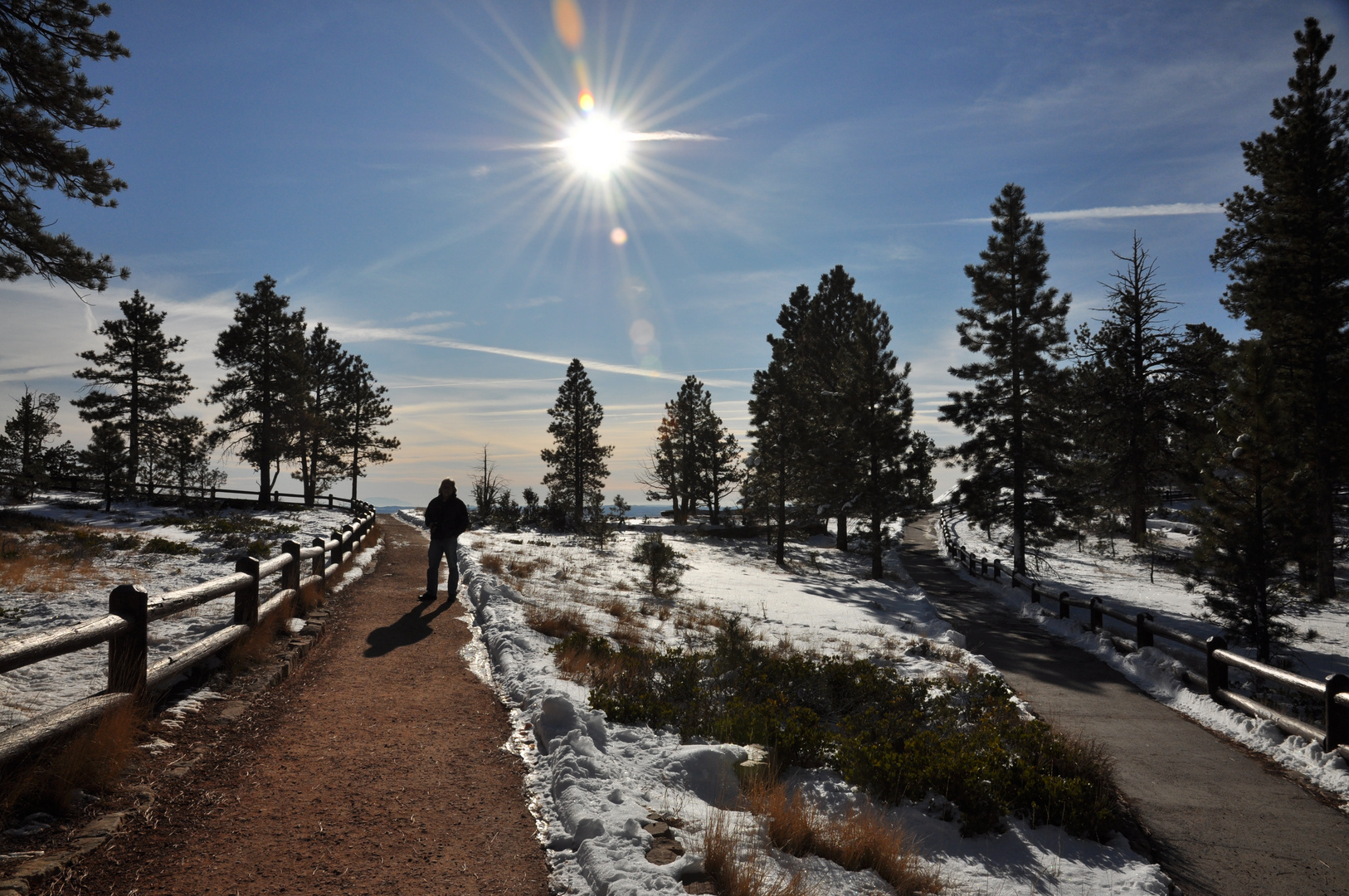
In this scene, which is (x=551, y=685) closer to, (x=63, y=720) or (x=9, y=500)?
(x=63, y=720)

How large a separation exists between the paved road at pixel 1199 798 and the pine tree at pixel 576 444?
4195 centimetres

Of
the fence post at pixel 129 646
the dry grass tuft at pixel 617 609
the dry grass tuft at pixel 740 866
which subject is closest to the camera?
the dry grass tuft at pixel 740 866

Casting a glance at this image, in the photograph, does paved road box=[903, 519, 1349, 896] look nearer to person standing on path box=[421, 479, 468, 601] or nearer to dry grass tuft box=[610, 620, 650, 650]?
dry grass tuft box=[610, 620, 650, 650]

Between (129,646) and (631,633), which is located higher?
(129,646)

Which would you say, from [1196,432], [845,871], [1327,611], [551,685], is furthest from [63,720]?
[1196,432]

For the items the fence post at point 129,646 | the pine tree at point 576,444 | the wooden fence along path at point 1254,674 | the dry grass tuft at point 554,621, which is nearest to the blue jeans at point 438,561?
the dry grass tuft at point 554,621

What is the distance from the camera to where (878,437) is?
29.5 metres

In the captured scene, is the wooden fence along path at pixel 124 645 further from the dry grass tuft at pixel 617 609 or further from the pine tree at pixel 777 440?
the pine tree at pixel 777 440

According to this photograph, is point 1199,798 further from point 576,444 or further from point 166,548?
point 576,444

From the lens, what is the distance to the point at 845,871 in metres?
3.93

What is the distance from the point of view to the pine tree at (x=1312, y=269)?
20.5m

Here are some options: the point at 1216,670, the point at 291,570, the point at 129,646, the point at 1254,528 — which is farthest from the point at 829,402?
the point at 129,646

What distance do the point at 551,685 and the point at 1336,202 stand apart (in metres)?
29.0

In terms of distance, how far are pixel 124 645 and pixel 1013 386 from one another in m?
30.6
